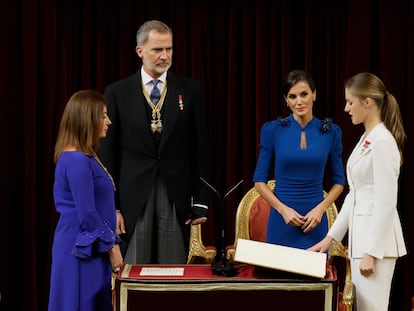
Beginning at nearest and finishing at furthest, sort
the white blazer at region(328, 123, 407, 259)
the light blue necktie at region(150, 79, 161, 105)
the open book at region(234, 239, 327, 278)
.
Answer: the open book at region(234, 239, 327, 278), the white blazer at region(328, 123, 407, 259), the light blue necktie at region(150, 79, 161, 105)

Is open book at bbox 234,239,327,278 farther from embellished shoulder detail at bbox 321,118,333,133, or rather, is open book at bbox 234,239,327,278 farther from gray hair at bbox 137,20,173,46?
gray hair at bbox 137,20,173,46

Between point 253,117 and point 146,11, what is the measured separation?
0.94 m

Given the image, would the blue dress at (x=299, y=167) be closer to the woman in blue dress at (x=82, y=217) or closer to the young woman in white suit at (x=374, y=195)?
the young woman in white suit at (x=374, y=195)

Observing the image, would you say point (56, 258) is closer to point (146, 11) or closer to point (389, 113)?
point (389, 113)

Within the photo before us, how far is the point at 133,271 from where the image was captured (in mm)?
2887

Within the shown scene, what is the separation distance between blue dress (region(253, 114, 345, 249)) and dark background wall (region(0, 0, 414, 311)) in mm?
928

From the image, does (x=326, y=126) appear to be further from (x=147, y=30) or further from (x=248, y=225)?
(x=147, y=30)

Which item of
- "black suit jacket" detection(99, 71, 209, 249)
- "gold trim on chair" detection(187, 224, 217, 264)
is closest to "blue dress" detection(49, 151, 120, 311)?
"black suit jacket" detection(99, 71, 209, 249)

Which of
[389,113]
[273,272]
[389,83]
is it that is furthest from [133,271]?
[389,83]

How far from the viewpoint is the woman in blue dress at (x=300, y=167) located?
11.9 ft

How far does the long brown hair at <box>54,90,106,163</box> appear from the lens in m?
3.10

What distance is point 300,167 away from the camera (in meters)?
3.64

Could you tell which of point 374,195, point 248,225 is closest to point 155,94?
point 248,225

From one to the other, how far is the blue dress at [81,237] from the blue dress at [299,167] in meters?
0.94
